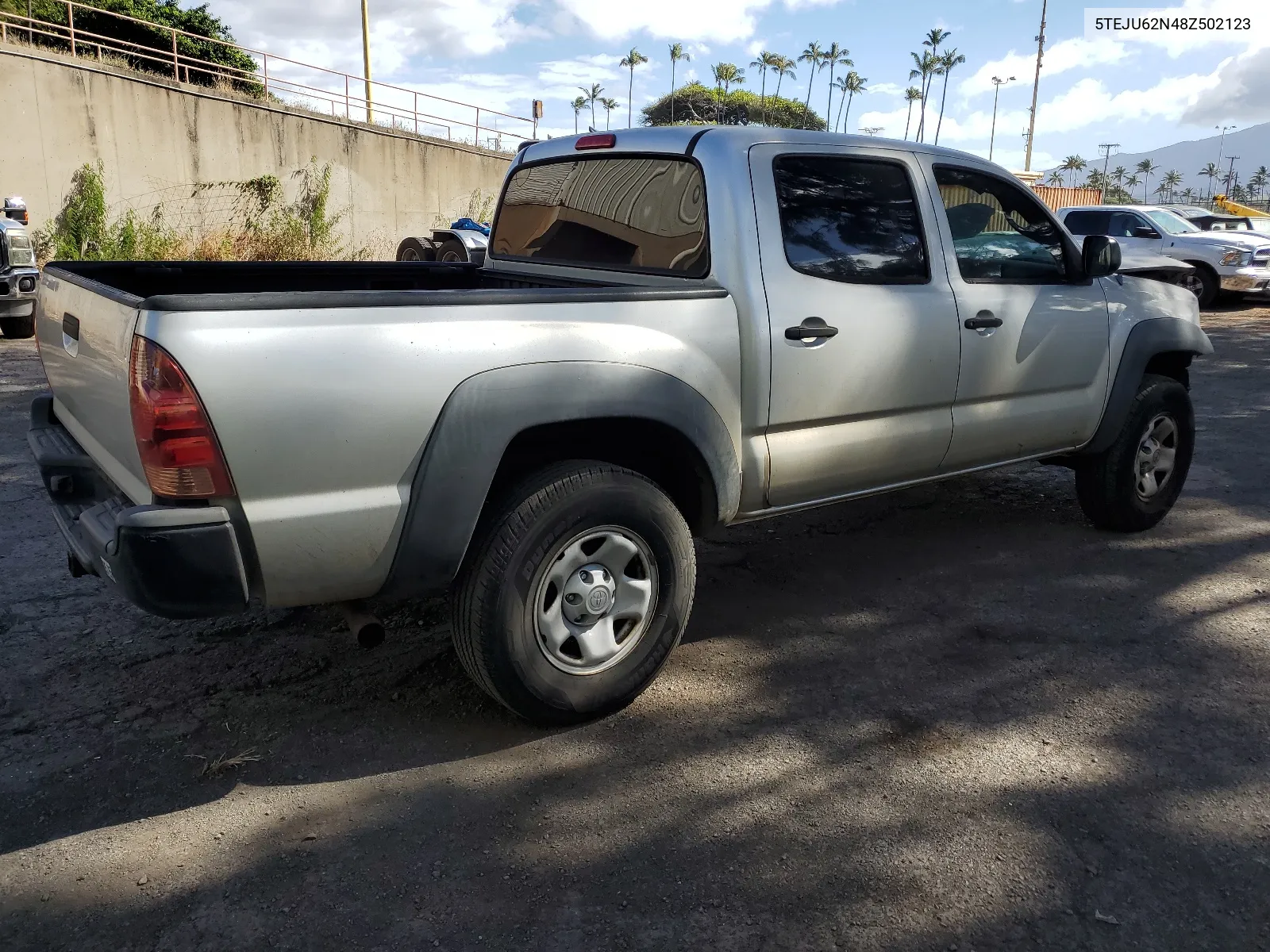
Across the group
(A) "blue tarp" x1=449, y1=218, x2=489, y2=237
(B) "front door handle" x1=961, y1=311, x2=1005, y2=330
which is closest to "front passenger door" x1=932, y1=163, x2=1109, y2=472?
(B) "front door handle" x1=961, y1=311, x2=1005, y2=330

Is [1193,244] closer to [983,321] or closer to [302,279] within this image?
[983,321]

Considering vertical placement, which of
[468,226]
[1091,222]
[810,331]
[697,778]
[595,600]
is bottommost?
[697,778]

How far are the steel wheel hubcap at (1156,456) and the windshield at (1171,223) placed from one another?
12088 mm

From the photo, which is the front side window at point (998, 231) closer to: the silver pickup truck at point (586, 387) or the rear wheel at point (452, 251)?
the silver pickup truck at point (586, 387)

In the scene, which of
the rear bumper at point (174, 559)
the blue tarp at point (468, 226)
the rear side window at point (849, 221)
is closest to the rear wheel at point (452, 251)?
the blue tarp at point (468, 226)

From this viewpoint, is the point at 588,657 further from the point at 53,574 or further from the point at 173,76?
the point at 173,76

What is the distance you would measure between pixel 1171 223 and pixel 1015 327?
1363 cm

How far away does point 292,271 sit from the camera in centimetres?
414

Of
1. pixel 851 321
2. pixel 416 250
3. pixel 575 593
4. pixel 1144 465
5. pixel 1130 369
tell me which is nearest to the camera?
pixel 575 593

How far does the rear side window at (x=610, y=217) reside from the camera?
11.4ft

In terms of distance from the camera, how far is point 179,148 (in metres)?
20.7

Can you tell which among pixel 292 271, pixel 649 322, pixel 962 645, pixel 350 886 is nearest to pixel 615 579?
pixel 649 322

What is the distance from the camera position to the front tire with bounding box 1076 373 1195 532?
4.72m

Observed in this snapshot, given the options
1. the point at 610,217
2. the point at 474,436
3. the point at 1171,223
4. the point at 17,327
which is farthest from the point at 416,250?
the point at 474,436
